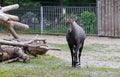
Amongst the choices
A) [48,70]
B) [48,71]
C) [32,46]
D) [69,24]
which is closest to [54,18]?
[32,46]

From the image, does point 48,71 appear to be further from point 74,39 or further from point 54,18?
point 54,18

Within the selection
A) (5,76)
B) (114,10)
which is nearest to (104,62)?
(5,76)

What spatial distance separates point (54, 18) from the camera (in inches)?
1069

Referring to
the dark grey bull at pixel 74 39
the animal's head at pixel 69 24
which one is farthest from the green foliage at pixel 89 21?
the animal's head at pixel 69 24

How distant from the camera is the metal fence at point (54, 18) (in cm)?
2623

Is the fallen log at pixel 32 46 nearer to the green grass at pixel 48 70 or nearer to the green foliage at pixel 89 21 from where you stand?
the green grass at pixel 48 70

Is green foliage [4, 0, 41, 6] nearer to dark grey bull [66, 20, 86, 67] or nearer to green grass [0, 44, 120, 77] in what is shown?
green grass [0, 44, 120, 77]

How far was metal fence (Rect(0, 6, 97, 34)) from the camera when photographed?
1033 inches

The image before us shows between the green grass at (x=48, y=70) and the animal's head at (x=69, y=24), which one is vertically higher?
the animal's head at (x=69, y=24)

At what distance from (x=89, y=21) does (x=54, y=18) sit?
7.33 ft

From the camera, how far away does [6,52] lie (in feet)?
48.2

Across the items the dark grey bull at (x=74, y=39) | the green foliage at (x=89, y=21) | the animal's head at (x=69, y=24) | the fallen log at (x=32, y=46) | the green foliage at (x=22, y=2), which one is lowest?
the green foliage at (x=89, y=21)

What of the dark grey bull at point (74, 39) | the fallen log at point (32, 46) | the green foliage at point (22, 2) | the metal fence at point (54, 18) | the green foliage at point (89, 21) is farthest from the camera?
the green foliage at point (22, 2)

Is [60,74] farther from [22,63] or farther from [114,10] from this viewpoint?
[114,10]
